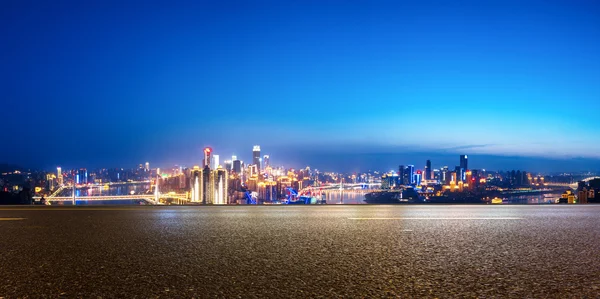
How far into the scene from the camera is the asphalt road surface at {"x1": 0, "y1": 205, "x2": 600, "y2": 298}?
2760mm

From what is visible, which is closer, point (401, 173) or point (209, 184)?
point (209, 184)

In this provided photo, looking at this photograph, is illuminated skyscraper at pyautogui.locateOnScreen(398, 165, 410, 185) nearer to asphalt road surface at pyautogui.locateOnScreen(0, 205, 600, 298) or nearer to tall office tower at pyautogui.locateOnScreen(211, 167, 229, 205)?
tall office tower at pyautogui.locateOnScreen(211, 167, 229, 205)

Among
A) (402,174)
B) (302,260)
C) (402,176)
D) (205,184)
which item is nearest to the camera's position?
(302,260)

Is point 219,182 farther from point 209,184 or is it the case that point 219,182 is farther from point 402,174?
point 402,174

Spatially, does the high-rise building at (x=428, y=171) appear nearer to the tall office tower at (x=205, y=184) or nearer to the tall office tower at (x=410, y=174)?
the tall office tower at (x=410, y=174)

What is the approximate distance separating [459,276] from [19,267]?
11.1ft

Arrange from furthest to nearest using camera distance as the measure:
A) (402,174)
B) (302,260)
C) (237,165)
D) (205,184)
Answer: (237,165) → (402,174) → (205,184) → (302,260)

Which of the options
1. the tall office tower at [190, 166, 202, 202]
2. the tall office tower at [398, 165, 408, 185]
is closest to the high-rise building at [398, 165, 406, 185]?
the tall office tower at [398, 165, 408, 185]

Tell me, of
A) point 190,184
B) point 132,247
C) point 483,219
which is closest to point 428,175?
point 190,184

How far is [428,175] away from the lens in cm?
5309

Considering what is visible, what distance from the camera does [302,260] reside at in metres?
3.66

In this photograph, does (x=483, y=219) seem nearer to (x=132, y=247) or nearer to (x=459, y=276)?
(x=459, y=276)

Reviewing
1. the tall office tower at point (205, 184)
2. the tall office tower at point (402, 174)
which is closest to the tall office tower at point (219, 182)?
the tall office tower at point (205, 184)

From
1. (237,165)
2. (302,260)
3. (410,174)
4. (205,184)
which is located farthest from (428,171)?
(302,260)
